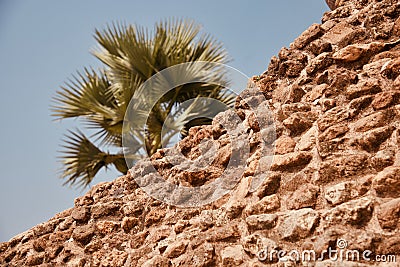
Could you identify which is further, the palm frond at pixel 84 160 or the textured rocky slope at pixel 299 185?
the palm frond at pixel 84 160

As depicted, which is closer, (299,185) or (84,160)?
(299,185)

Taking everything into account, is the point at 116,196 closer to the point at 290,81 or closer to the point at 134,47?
the point at 290,81

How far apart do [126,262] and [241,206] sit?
0.86m

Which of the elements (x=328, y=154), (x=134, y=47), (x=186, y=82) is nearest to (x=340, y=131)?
(x=328, y=154)

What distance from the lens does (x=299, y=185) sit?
229cm

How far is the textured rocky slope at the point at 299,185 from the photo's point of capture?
200 cm

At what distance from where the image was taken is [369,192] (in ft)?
6.59

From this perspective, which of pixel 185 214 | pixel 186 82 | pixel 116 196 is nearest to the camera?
pixel 185 214

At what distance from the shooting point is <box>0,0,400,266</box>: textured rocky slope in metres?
2.00

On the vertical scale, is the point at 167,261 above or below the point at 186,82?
below

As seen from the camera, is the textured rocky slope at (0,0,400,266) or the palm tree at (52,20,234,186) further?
the palm tree at (52,20,234,186)

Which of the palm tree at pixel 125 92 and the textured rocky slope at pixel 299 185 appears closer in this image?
the textured rocky slope at pixel 299 185

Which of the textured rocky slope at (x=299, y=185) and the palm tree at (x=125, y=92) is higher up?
the palm tree at (x=125, y=92)

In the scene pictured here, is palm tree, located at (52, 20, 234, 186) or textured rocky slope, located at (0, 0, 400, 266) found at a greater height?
palm tree, located at (52, 20, 234, 186)
